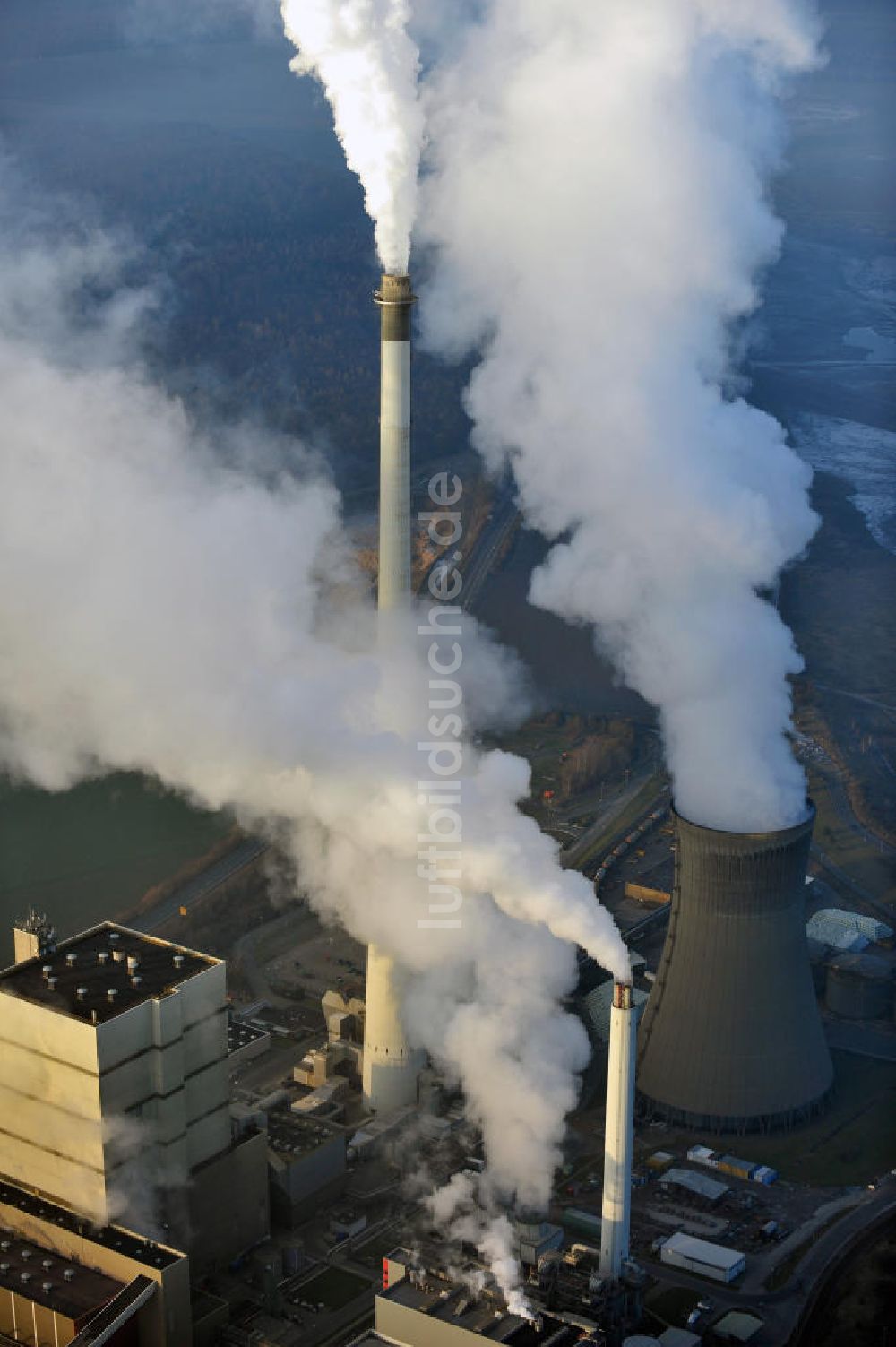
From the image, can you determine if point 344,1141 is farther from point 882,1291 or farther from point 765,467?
point 765,467

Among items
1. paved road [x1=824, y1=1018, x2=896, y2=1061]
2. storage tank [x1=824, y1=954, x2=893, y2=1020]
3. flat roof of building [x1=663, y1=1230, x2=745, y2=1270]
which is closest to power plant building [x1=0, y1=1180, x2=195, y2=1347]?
flat roof of building [x1=663, y1=1230, x2=745, y2=1270]

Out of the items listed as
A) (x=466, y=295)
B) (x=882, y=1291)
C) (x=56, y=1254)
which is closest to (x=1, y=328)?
(x=466, y=295)

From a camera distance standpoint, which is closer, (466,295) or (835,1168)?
(835,1168)

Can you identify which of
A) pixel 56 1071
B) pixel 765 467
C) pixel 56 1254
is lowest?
pixel 56 1254

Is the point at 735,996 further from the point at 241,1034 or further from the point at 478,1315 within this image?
the point at 241,1034


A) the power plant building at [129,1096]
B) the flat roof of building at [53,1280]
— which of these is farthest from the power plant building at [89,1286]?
the power plant building at [129,1096]

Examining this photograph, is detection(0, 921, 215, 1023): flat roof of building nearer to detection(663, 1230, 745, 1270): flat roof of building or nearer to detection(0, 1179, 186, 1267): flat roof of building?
detection(0, 1179, 186, 1267): flat roof of building
